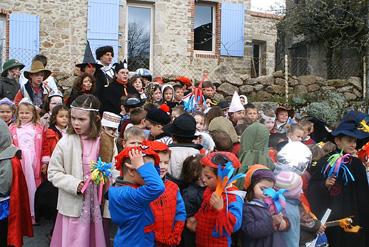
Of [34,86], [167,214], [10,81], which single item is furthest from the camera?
[10,81]

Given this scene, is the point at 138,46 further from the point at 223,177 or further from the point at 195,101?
the point at 223,177

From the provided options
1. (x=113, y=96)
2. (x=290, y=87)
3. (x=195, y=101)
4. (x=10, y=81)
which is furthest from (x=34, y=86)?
(x=290, y=87)

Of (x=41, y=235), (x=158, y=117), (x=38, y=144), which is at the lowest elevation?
(x=41, y=235)

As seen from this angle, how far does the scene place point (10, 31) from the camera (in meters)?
13.4

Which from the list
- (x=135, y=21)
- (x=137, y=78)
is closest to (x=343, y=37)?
(x=135, y=21)

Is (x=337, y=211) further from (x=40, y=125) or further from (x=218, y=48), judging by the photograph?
(x=218, y=48)

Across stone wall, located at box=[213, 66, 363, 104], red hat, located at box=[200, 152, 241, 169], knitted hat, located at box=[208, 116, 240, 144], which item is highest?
stone wall, located at box=[213, 66, 363, 104]

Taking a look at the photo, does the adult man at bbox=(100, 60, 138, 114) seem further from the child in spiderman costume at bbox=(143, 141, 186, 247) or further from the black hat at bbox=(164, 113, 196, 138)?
the child in spiderman costume at bbox=(143, 141, 186, 247)

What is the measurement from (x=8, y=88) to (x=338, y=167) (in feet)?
19.0

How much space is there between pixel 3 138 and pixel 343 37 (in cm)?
1212

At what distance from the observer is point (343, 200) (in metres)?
4.43

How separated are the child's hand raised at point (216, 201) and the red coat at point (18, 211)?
82.4 inches

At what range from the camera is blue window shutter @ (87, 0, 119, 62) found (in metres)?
14.2

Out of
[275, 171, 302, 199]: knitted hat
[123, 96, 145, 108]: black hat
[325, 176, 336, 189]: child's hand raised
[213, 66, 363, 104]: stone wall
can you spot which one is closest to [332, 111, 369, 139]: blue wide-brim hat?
[325, 176, 336, 189]: child's hand raised
